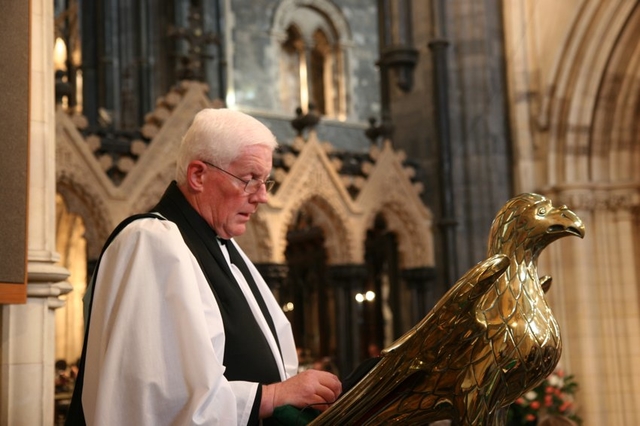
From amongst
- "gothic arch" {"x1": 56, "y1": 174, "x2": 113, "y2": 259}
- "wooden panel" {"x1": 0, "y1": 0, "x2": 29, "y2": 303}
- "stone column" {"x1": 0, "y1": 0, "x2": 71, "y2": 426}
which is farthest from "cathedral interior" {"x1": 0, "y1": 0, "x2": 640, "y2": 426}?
"wooden panel" {"x1": 0, "y1": 0, "x2": 29, "y2": 303}

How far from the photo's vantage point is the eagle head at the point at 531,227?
1.92 meters

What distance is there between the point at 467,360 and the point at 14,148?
5.43 ft

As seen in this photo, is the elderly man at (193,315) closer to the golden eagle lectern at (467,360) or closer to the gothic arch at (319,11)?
the golden eagle lectern at (467,360)

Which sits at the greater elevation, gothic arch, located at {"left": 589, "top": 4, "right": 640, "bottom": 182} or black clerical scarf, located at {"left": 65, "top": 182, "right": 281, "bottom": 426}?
gothic arch, located at {"left": 589, "top": 4, "right": 640, "bottom": 182}

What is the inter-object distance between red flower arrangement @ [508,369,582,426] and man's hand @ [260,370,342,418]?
222 inches

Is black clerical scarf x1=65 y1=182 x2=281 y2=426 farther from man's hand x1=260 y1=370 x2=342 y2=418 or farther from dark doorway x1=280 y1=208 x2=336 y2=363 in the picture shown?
dark doorway x1=280 y1=208 x2=336 y2=363

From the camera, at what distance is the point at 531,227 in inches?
75.6

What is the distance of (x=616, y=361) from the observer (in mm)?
7879

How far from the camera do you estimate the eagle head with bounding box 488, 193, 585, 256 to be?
6.29 feet

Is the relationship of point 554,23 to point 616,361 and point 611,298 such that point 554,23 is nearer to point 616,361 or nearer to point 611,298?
point 611,298

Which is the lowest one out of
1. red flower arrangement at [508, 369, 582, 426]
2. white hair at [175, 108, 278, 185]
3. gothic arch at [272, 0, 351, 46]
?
red flower arrangement at [508, 369, 582, 426]

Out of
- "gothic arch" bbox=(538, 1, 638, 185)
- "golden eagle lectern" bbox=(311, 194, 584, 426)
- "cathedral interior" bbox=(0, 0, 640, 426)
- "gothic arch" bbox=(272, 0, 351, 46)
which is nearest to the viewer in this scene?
"golden eagle lectern" bbox=(311, 194, 584, 426)

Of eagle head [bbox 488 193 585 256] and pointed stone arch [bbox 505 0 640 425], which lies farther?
pointed stone arch [bbox 505 0 640 425]

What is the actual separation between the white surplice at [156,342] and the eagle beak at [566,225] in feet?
2.21
